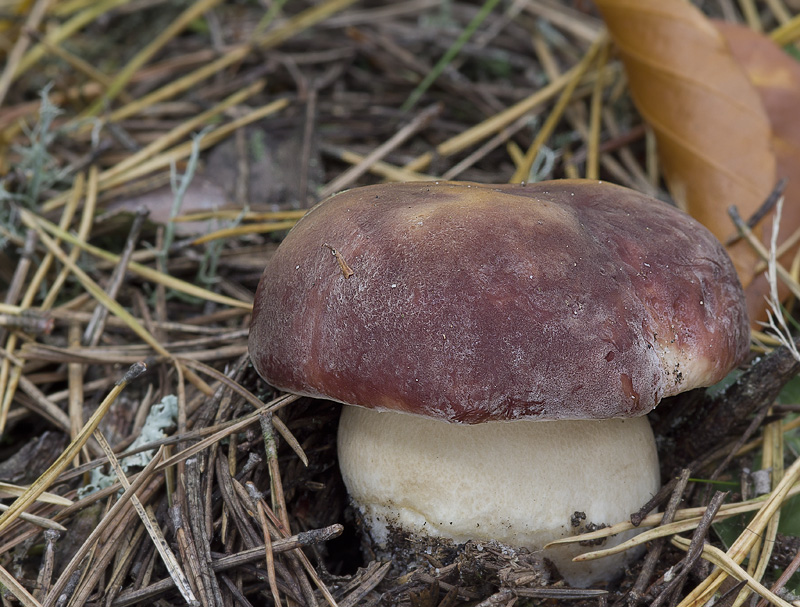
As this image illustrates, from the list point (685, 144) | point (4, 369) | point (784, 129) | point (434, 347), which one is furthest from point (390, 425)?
point (784, 129)

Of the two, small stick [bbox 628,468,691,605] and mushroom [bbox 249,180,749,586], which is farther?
small stick [bbox 628,468,691,605]

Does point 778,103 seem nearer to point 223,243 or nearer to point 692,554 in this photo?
point 692,554

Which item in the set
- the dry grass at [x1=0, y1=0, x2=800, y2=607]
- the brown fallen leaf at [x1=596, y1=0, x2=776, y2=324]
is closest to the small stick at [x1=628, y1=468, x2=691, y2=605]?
the dry grass at [x1=0, y1=0, x2=800, y2=607]

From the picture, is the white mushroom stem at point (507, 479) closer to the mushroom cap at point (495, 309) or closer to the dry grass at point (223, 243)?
the dry grass at point (223, 243)

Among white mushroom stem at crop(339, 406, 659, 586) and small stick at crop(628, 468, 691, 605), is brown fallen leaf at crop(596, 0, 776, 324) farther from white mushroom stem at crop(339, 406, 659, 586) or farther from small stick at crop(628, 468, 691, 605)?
white mushroom stem at crop(339, 406, 659, 586)

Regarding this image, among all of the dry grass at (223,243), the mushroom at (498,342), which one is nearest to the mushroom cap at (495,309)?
the mushroom at (498,342)

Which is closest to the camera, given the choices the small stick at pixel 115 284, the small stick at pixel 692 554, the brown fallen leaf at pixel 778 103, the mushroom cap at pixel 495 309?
the mushroom cap at pixel 495 309
